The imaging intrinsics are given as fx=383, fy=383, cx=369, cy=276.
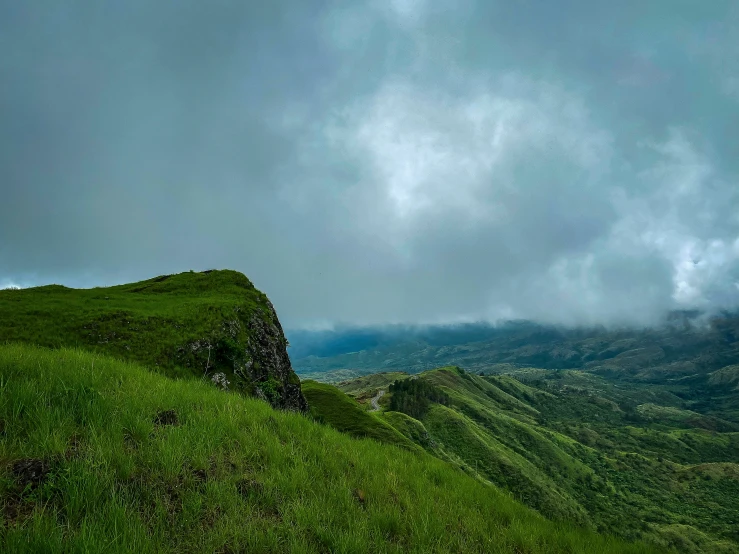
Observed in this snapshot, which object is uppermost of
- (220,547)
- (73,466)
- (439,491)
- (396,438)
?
(73,466)

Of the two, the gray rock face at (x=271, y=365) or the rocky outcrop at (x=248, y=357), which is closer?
the rocky outcrop at (x=248, y=357)

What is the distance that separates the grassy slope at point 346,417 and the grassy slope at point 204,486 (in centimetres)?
3958

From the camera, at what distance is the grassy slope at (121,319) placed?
2270 centimetres

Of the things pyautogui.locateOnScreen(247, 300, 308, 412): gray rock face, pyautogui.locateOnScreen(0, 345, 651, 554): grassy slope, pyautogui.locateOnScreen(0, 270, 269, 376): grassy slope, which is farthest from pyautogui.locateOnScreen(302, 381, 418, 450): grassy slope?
pyautogui.locateOnScreen(0, 345, 651, 554): grassy slope

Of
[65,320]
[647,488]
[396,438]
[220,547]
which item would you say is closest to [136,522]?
[220,547]

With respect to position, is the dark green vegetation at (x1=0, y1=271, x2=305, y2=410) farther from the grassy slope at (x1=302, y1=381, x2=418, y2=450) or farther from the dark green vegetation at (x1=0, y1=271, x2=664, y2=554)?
the grassy slope at (x1=302, y1=381, x2=418, y2=450)

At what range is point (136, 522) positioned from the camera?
4.83m

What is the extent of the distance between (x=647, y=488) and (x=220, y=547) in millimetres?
266258

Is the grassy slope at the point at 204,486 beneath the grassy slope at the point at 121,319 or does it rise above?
beneath

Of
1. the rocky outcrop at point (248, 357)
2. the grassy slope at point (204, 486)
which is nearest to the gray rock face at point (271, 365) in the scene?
the rocky outcrop at point (248, 357)

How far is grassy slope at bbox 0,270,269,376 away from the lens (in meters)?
22.7

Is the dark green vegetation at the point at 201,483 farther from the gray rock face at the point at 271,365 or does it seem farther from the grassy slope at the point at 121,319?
the gray rock face at the point at 271,365

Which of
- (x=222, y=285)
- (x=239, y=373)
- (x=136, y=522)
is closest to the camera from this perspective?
(x=136, y=522)

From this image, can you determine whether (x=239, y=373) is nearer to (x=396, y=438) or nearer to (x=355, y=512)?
(x=355, y=512)
